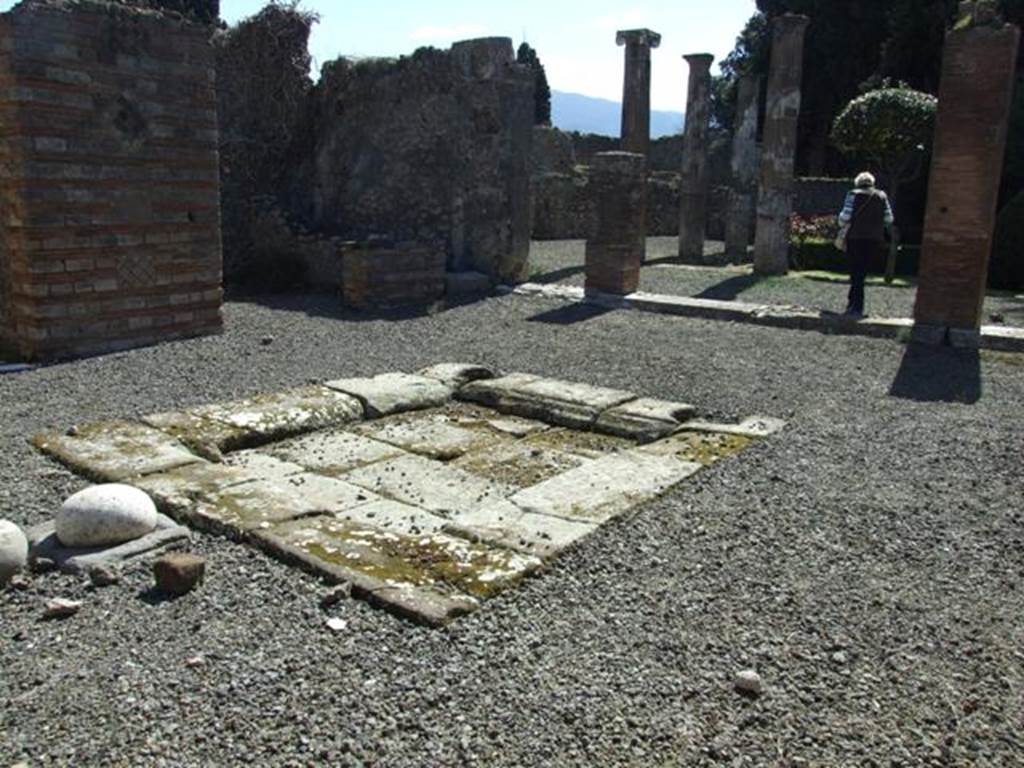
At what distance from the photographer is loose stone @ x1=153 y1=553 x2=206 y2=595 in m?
3.51

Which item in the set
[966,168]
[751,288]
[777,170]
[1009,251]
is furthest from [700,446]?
[1009,251]

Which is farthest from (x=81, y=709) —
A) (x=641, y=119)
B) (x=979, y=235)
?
(x=641, y=119)

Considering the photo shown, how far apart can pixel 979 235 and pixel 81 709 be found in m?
8.33

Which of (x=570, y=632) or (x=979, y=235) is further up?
(x=979, y=235)

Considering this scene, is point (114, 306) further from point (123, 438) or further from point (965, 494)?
point (965, 494)

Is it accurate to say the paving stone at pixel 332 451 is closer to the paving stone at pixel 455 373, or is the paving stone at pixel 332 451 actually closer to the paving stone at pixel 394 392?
the paving stone at pixel 394 392

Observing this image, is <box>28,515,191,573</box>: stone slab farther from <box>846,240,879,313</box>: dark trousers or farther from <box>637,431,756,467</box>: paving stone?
<box>846,240,879,313</box>: dark trousers

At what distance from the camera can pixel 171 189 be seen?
814 cm

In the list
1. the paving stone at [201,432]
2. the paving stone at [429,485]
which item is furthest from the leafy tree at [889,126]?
the paving stone at [201,432]

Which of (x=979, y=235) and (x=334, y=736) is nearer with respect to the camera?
(x=334, y=736)

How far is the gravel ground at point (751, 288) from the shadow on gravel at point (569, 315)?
2.06 meters

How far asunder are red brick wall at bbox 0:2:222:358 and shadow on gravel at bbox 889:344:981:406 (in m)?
6.04

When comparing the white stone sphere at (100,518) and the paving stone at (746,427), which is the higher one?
the white stone sphere at (100,518)

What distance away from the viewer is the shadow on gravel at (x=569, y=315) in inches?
404
